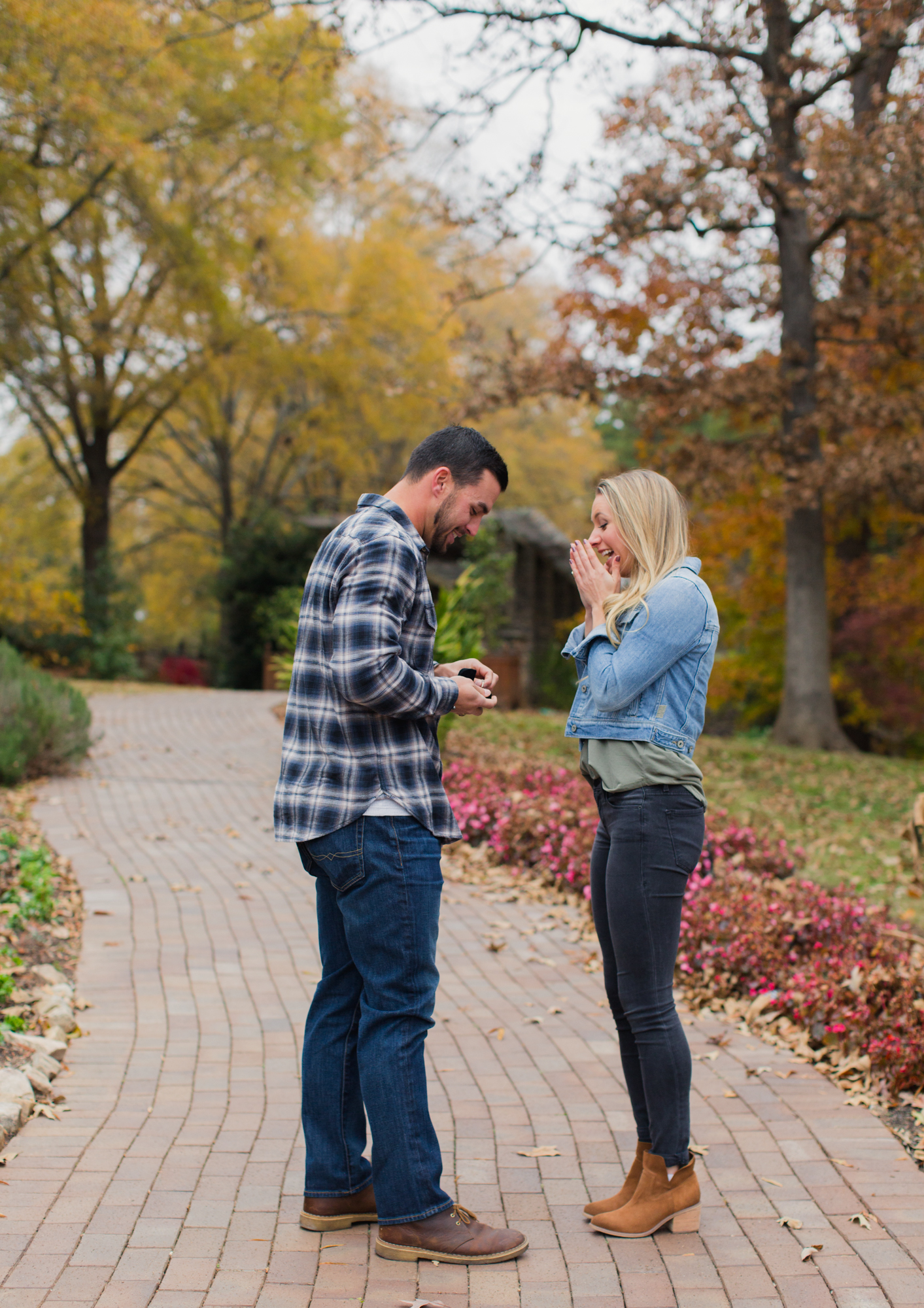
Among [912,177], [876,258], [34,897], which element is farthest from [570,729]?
[876,258]

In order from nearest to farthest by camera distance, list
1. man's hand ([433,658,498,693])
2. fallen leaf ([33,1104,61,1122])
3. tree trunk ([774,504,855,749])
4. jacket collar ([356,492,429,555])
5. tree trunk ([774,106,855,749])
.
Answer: jacket collar ([356,492,429,555]), man's hand ([433,658,498,693]), fallen leaf ([33,1104,61,1122]), tree trunk ([774,106,855,749]), tree trunk ([774,504,855,749])

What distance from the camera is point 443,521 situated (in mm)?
2562

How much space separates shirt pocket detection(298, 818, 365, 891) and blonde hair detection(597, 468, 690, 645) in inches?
31.2

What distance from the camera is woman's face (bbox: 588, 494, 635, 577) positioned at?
2.71 m

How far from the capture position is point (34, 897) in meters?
5.22

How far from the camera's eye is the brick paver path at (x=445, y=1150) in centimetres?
249

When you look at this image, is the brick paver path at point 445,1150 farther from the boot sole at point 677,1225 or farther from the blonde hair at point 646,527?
the blonde hair at point 646,527

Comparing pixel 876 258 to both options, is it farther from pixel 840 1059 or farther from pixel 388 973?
pixel 388 973

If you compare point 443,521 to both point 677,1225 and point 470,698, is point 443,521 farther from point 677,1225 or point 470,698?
point 677,1225

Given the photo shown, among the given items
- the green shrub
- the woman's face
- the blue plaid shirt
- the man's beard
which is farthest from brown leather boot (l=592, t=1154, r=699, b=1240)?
the green shrub

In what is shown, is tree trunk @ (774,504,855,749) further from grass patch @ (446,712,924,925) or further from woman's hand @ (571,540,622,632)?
woman's hand @ (571,540,622,632)

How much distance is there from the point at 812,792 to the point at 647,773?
8.18 metres

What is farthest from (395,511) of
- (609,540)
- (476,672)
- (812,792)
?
(812,792)

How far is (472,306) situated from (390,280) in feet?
26.2
